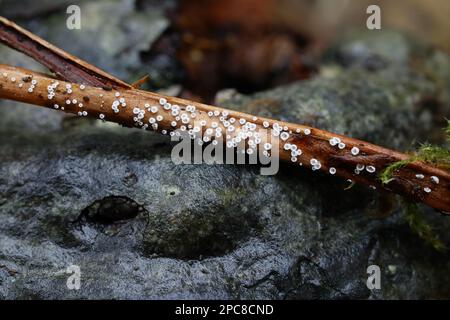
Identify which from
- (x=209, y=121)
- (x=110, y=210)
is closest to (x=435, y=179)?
(x=209, y=121)

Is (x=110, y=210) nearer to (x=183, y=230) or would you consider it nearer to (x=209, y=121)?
(x=183, y=230)

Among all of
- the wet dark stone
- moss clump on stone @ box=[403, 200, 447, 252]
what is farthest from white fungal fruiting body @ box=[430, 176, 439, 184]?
the wet dark stone

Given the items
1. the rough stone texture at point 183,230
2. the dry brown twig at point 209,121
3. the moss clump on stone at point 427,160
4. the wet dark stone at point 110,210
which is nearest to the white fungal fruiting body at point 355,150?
the dry brown twig at point 209,121

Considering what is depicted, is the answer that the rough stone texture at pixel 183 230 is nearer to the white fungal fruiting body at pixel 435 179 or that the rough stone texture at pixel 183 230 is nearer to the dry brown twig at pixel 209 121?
the dry brown twig at pixel 209 121

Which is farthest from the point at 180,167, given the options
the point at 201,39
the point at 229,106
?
the point at 201,39

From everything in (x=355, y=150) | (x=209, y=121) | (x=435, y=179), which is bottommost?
(x=435, y=179)

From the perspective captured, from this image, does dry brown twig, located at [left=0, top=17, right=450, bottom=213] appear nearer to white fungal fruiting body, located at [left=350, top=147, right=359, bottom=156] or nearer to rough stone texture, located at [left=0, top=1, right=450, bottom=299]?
white fungal fruiting body, located at [left=350, top=147, right=359, bottom=156]

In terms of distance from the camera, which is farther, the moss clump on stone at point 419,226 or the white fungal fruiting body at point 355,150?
the moss clump on stone at point 419,226
